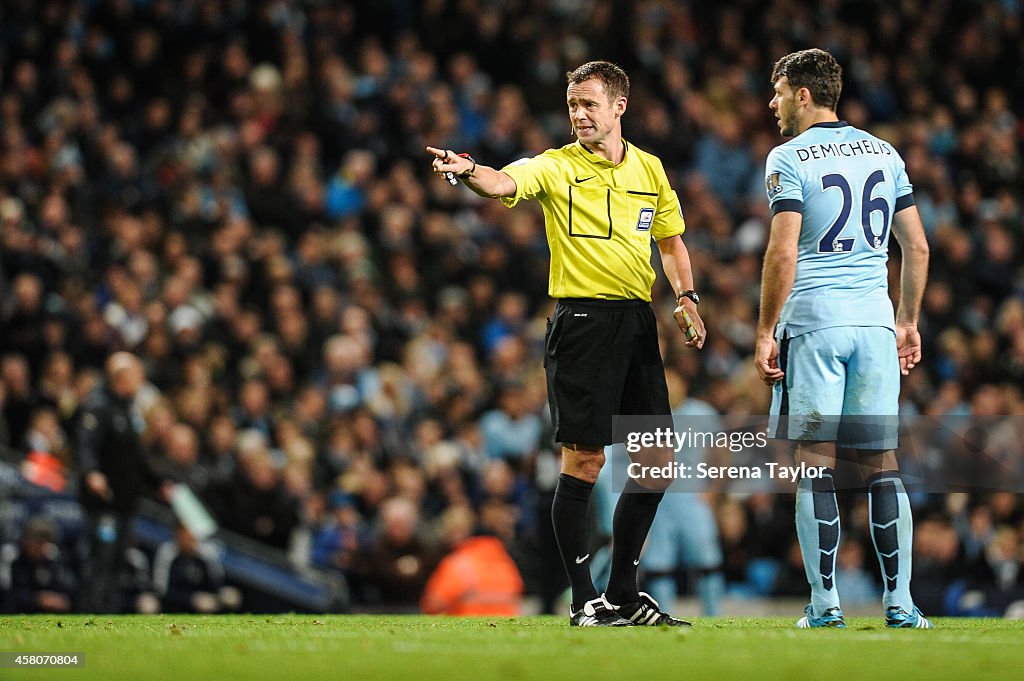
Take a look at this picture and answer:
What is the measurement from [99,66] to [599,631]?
1137 centimetres

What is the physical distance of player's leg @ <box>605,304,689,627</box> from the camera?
6.68m

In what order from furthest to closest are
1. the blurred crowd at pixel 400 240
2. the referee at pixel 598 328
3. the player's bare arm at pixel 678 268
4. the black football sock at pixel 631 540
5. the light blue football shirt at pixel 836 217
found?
the blurred crowd at pixel 400 240 → the player's bare arm at pixel 678 268 → the black football sock at pixel 631 540 → the referee at pixel 598 328 → the light blue football shirt at pixel 836 217

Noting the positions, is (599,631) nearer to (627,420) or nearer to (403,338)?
(627,420)

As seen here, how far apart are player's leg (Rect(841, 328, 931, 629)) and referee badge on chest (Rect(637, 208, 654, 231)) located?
1.09 m

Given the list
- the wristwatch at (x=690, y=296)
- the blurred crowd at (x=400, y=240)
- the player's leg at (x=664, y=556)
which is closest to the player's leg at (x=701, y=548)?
the player's leg at (x=664, y=556)

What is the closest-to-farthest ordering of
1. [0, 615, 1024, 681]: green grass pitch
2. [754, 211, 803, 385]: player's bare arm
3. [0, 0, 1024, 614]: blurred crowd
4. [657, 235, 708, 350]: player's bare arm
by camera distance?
1. [0, 615, 1024, 681]: green grass pitch
2. [754, 211, 803, 385]: player's bare arm
3. [657, 235, 708, 350]: player's bare arm
4. [0, 0, 1024, 614]: blurred crowd

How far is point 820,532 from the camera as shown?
255 inches

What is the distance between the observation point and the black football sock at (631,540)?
672 cm

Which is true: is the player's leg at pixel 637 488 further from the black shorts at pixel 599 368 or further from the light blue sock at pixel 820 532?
the light blue sock at pixel 820 532

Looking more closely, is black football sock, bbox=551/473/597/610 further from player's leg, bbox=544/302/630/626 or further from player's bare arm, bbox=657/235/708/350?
player's bare arm, bbox=657/235/708/350

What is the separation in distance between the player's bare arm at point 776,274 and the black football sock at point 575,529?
3.25ft

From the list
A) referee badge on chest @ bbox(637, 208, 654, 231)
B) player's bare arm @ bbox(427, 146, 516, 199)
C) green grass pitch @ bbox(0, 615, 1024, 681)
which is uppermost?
player's bare arm @ bbox(427, 146, 516, 199)

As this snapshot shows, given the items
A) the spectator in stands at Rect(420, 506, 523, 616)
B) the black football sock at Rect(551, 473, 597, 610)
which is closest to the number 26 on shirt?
the black football sock at Rect(551, 473, 597, 610)

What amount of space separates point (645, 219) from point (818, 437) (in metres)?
1.28
